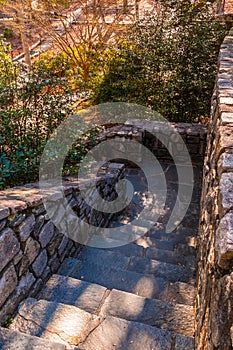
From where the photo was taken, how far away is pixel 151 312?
224cm

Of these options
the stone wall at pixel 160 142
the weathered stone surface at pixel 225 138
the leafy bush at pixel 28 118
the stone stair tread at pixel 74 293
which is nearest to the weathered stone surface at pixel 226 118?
the weathered stone surface at pixel 225 138

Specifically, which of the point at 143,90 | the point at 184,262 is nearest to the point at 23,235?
the point at 184,262

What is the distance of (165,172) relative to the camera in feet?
18.0

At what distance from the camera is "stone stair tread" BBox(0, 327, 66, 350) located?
167 centimetres

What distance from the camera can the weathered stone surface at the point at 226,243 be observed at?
126cm

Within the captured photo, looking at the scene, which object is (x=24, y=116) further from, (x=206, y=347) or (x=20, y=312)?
(x=206, y=347)

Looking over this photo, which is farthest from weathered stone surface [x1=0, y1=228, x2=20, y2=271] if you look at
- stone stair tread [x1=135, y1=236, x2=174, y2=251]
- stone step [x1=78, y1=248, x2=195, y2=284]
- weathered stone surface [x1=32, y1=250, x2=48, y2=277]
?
stone stair tread [x1=135, y1=236, x2=174, y2=251]

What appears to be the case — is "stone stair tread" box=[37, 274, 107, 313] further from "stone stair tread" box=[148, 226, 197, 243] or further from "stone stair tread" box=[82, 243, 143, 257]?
"stone stair tread" box=[148, 226, 197, 243]

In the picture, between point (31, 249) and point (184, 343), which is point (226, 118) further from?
point (31, 249)

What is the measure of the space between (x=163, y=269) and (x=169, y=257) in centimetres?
36

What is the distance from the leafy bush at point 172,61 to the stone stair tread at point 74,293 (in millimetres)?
4457

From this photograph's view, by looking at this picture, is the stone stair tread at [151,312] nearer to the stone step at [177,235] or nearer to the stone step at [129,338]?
the stone step at [129,338]

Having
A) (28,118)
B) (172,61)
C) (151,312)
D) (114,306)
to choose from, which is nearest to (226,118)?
(151,312)

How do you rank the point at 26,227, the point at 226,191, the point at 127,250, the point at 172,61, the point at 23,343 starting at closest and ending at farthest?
the point at 226,191
the point at 23,343
the point at 26,227
the point at 127,250
the point at 172,61
